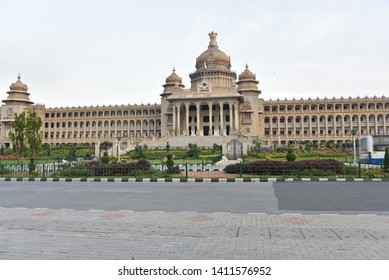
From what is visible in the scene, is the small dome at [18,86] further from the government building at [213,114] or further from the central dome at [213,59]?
the central dome at [213,59]

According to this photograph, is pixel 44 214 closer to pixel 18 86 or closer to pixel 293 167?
pixel 293 167

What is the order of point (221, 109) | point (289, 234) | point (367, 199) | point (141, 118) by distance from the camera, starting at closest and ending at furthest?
point (289, 234), point (367, 199), point (221, 109), point (141, 118)

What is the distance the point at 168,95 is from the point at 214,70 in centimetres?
1022

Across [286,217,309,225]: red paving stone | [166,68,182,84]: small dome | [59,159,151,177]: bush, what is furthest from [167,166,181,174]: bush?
[166,68,182,84]: small dome

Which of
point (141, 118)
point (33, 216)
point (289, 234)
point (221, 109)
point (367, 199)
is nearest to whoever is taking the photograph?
point (289, 234)

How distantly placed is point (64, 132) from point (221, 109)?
40.1 metres

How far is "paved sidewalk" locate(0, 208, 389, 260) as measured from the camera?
5.24 m

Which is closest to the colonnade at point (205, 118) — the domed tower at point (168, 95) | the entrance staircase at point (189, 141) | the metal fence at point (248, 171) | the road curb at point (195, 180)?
the domed tower at point (168, 95)

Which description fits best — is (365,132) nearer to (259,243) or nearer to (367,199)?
(367,199)

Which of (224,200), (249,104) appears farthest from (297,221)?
(249,104)

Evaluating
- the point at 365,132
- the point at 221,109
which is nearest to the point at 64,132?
the point at 221,109

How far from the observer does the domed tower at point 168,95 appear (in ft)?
221

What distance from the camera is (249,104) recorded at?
2628 inches

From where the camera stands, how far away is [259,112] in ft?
228
